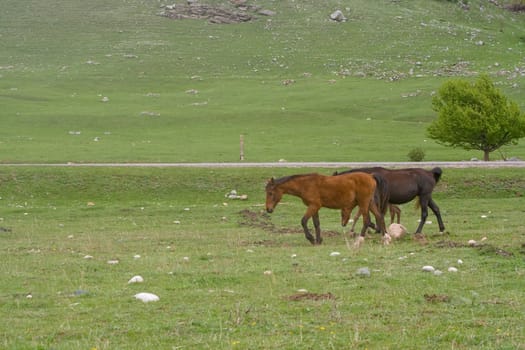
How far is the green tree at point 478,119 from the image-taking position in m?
37.9

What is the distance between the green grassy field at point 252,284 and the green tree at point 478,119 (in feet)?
49.4

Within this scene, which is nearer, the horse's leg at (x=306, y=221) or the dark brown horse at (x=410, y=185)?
the horse's leg at (x=306, y=221)

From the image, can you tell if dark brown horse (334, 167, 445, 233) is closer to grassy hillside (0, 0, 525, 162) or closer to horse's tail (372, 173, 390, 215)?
horse's tail (372, 173, 390, 215)

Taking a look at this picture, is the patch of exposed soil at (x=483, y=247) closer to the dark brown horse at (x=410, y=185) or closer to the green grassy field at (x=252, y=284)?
the green grassy field at (x=252, y=284)

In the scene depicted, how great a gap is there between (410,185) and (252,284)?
8412mm

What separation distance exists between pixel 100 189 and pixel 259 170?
6.41 metres

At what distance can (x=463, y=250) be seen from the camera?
45.0 feet

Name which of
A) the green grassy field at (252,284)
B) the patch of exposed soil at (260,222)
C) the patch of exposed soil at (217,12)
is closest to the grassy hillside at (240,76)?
the patch of exposed soil at (217,12)

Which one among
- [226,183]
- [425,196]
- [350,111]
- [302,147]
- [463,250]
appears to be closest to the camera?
[463,250]

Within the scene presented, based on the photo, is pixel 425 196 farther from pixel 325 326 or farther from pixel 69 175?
pixel 69 175

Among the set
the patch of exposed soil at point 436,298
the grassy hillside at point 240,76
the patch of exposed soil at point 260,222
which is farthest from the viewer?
the grassy hillside at point 240,76

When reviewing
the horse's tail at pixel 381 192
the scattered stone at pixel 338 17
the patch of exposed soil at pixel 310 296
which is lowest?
the horse's tail at pixel 381 192

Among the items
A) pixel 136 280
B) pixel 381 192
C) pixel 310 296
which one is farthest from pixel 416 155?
pixel 310 296

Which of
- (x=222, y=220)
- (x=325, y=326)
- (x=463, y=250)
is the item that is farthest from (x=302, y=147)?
(x=325, y=326)
